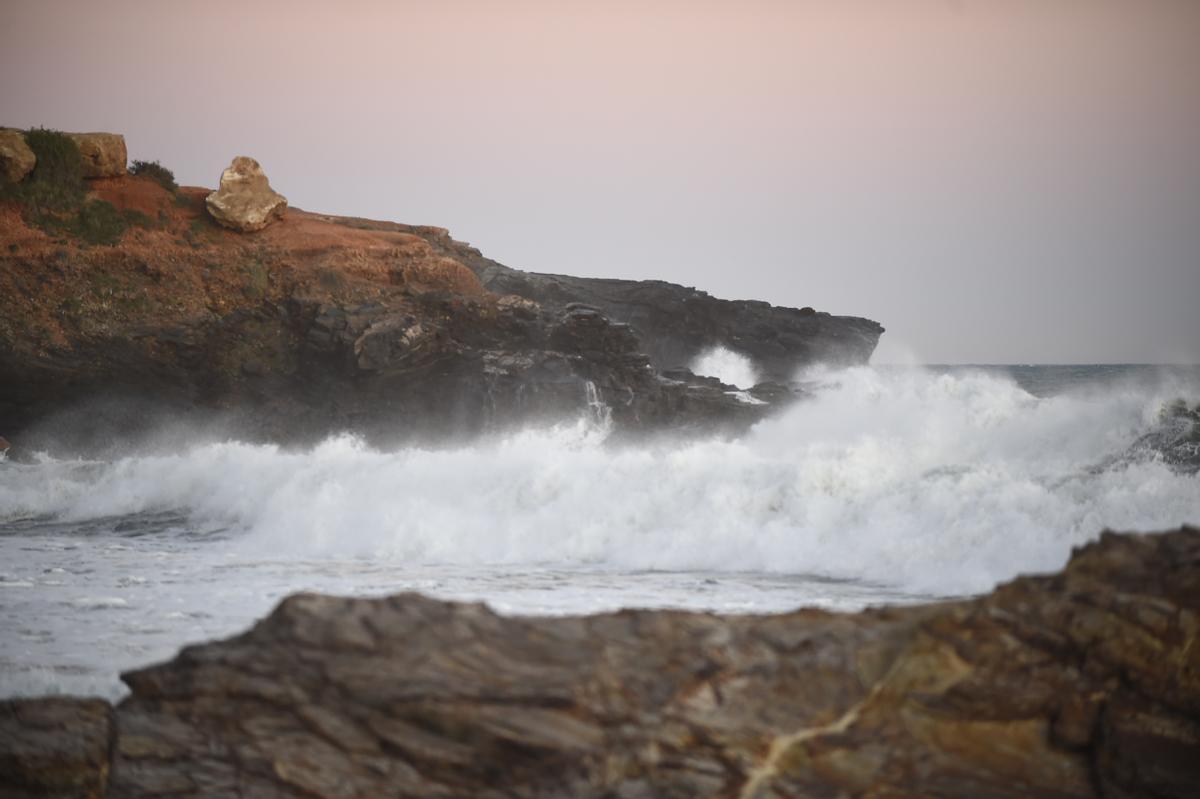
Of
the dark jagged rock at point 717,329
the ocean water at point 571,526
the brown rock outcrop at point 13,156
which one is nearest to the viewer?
the ocean water at point 571,526

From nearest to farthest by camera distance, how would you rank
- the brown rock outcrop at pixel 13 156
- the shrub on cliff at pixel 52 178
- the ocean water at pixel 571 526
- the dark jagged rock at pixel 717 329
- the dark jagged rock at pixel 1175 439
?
the ocean water at pixel 571 526, the dark jagged rock at pixel 1175 439, the brown rock outcrop at pixel 13 156, the shrub on cliff at pixel 52 178, the dark jagged rock at pixel 717 329

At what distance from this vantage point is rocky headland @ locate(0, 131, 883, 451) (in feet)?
81.6

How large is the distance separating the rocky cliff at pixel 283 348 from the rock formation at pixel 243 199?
3.10ft

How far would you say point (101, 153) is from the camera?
94.0ft

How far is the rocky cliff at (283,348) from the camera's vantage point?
977 inches

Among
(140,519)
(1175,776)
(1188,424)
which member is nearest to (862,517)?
(1188,424)

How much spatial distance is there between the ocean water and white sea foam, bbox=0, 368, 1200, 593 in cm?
5

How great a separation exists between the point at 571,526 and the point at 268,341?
51.8 feet

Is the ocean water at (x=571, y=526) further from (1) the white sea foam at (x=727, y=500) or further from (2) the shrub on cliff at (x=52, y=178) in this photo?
(2) the shrub on cliff at (x=52, y=178)

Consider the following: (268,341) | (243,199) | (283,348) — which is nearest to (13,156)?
(243,199)

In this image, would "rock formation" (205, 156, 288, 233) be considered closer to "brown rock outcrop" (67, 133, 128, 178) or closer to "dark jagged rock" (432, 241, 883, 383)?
"brown rock outcrop" (67, 133, 128, 178)

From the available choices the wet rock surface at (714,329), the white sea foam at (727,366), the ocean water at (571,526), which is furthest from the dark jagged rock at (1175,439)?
the wet rock surface at (714,329)

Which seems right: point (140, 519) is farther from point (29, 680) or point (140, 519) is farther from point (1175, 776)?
point (1175, 776)

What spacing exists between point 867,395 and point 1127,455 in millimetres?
13225
